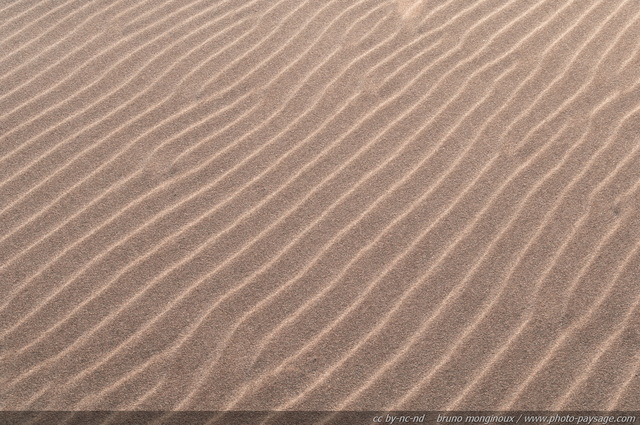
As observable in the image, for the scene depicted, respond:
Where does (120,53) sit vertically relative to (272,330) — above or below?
above

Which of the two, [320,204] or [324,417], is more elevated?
[320,204]

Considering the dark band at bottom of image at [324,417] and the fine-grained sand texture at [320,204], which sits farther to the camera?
the fine-grained sand texture at [320,204]

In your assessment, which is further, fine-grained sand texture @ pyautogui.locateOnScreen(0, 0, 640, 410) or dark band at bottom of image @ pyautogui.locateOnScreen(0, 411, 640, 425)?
fine-grained sand texture @ pyautogui.locateOnScreen(0, 0, 640, 410)

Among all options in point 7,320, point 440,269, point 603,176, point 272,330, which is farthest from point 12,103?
point 603,176

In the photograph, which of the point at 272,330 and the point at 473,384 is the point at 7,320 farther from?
the point at 473,384
